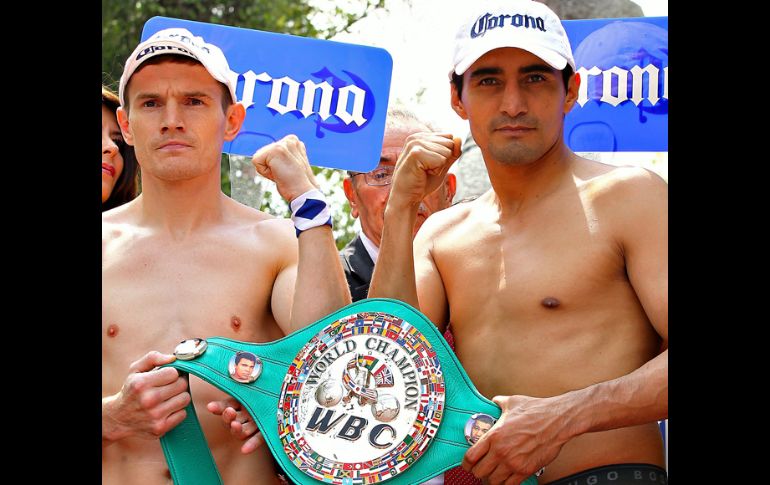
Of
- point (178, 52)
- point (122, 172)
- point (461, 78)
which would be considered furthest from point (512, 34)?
point (122, 172)

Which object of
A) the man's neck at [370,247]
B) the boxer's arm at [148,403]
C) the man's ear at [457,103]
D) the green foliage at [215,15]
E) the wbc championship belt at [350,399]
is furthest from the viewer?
the green foliage at [215,15]

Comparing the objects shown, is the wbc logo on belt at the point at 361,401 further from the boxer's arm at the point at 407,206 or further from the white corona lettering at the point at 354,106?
the white corona lettering at the point at 354,106

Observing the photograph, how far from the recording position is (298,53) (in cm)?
512

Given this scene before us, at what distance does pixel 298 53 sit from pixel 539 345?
6.66ft

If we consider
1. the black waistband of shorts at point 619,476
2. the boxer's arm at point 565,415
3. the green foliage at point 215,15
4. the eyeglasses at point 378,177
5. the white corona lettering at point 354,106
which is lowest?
the black waistband of shorts at point 619,476

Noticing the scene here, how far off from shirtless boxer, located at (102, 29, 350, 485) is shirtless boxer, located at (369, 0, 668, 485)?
33 centimetres

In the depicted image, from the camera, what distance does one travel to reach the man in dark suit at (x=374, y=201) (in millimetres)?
5109

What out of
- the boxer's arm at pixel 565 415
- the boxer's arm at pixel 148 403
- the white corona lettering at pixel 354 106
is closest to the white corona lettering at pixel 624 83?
the white corona lettering at pixel 354 106

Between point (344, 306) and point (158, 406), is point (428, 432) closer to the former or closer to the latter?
point (344, 306)

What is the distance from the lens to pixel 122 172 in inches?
201

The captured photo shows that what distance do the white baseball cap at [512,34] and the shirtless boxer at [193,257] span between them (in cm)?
72

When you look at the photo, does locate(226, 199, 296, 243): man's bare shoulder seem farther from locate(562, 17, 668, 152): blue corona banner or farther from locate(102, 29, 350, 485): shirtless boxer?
locate(562, 17, 668, 152): blue corona banner

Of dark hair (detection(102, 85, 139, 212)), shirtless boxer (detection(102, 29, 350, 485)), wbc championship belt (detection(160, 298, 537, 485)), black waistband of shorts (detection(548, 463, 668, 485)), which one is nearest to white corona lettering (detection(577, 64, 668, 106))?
shirtless boxer (detection(102, 29, 350, 485))

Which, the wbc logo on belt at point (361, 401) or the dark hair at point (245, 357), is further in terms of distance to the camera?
the dark hair at point (245, 357)
